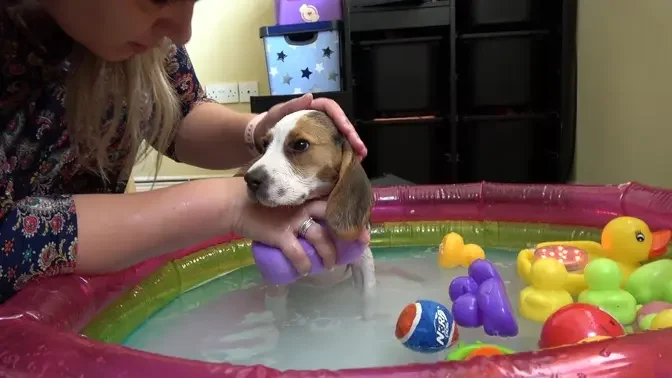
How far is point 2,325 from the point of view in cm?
100

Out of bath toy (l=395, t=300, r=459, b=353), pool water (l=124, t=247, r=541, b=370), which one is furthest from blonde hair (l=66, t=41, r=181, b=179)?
bath toy (l=395, t=300, r=459, b=353)

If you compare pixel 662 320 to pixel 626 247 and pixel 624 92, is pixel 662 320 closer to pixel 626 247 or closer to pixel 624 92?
pixel 626 247

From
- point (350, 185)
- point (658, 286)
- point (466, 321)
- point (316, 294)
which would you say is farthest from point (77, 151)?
point (658, 286)

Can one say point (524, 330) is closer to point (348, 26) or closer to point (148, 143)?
point (148, 143)

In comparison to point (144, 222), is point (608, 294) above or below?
below

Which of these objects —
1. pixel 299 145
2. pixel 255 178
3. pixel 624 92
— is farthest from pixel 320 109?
pixel 624 92

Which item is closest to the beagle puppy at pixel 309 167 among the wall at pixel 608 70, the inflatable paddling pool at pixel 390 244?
the inflatable paddling pool at pixel 390 244

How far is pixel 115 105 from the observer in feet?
4.18

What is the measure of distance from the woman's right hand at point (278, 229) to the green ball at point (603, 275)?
57cm

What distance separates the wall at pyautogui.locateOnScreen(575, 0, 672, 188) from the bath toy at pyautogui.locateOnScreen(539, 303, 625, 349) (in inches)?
49.6

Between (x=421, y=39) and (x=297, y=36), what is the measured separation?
2.01ft

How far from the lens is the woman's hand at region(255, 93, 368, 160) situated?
4.44ft

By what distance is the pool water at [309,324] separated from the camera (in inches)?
49.3

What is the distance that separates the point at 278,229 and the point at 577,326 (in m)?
0.53
